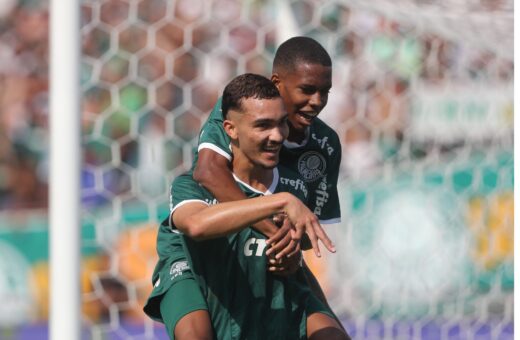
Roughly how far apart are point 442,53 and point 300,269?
9.60ft

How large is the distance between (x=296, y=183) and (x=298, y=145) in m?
0.16

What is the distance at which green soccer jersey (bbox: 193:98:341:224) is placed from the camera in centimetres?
336

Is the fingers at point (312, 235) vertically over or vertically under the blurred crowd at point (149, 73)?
under

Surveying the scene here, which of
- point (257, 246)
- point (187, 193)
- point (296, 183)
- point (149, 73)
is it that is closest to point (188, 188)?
point (187, 193)

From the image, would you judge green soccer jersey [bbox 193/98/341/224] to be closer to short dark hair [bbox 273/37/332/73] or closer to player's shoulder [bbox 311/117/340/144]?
player's shoulder [bbox 311/117/340/144]

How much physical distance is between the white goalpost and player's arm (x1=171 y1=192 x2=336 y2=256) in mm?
367

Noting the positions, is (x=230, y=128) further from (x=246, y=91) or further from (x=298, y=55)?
(x=298, y=55)

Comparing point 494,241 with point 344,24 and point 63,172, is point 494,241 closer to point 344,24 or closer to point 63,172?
point 344,24

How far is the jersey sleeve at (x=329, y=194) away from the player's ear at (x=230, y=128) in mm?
520

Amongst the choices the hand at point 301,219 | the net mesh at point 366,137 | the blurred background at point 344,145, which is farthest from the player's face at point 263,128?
the net mesh at point 366,137

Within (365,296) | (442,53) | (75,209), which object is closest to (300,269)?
(75,209)

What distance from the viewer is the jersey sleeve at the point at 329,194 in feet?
11.5

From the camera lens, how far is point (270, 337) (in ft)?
10.5

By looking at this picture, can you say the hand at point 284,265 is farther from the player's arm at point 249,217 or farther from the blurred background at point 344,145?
the blurred background at point 344,145
